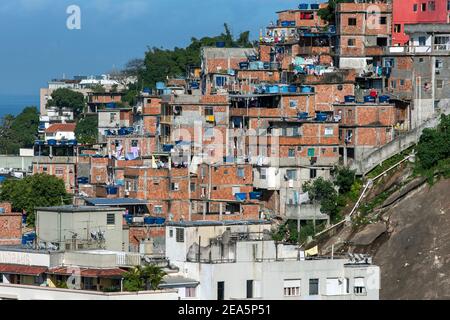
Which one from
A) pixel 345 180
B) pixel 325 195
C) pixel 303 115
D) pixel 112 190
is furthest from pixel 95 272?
pixel 112 190

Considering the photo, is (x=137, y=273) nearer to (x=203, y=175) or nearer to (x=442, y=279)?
(x=442, y=279)

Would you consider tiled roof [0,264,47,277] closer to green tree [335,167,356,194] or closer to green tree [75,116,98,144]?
green tree [335,167,356,194]

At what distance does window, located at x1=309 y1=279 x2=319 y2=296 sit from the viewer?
37.9 metres

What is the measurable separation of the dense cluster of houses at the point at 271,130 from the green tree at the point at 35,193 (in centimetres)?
126

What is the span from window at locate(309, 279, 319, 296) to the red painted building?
2551cm

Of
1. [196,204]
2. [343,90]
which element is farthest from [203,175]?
[343,90]

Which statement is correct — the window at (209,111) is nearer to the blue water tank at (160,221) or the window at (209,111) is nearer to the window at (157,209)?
the window at (157,209)

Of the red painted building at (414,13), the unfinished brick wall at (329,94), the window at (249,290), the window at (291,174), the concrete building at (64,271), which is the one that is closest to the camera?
the concrete building at (64,271)

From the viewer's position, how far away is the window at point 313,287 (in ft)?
124

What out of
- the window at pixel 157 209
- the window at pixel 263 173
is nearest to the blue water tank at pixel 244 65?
the window at pixel 263 173

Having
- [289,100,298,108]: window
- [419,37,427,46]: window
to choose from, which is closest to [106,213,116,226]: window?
[289,100,298,108]: window

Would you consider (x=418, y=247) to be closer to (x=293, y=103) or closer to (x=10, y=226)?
(x=293, y=103)

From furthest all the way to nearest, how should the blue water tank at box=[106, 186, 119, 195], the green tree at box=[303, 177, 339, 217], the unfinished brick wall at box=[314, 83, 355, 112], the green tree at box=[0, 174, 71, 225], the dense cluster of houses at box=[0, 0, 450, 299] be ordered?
the green tree at box=[0, 174, 71, 225] < the unfinished brick wall at box=[314, 83, 355, 112] < the blue water tank at box=[106, 186, 119, 195] < the dense cluster of houses at box=[0, 0, 450, 299] < the green tree at box=[303, 177, 339, 217]

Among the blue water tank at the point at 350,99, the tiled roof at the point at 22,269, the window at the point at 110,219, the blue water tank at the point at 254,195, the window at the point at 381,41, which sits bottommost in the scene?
the blue water tank at the point at 254,195
